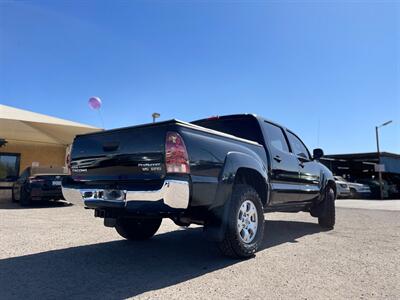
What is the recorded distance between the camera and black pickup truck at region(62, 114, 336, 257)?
371cm

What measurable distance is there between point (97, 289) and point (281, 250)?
9.01 feet

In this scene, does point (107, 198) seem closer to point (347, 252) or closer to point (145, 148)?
point (145, 148)

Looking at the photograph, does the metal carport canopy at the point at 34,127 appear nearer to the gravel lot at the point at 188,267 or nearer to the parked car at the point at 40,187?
the parked car at the point at 40,187

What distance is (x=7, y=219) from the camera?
27.2 ft

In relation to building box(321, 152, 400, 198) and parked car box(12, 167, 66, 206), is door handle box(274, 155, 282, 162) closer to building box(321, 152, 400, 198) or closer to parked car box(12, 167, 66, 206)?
parked car box(12, 167, 66, 206)

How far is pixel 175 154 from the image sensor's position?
371 centimetres

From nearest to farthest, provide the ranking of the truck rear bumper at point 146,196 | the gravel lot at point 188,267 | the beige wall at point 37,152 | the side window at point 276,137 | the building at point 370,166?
the gravel lot at point 188,267
the truck rear bumper at point 146,196
the side window at point 276,137
the beige wall at point 37,152
the building at point 370,166

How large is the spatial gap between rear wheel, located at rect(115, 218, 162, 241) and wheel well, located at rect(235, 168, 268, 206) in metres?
1.47

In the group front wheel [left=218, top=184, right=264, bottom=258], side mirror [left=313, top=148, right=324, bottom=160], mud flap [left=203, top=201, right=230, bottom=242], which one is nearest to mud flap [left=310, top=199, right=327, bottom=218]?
side mirror [left=313, top=148, right=324, bottom=160]

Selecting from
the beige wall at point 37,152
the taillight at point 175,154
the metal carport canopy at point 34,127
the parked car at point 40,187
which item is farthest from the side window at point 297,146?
the beige wall at point 37,152

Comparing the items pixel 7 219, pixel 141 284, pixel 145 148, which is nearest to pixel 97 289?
pixel 141 284

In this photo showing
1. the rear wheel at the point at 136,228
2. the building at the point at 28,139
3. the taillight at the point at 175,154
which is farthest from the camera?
the building at the point at 28,139

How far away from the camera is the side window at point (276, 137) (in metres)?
5.68

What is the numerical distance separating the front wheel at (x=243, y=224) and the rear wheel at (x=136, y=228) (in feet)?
4.75
